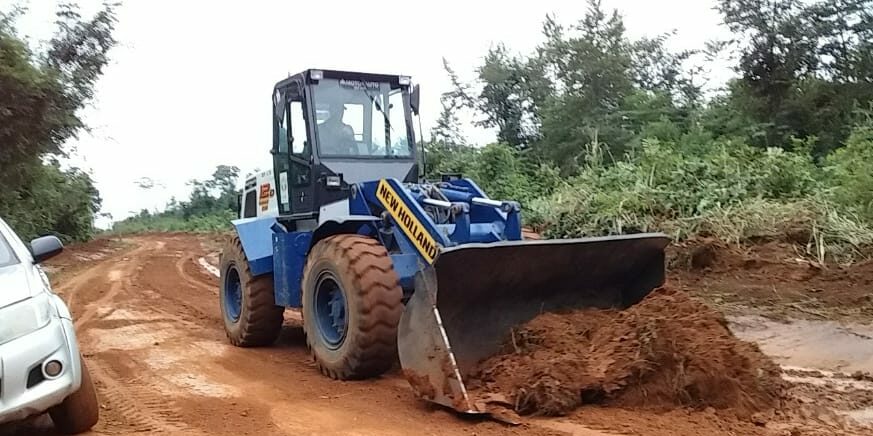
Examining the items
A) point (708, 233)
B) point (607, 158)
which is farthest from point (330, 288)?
point (607, 158)

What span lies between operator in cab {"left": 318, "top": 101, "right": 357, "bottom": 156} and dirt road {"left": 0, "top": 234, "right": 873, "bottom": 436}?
6.55ft

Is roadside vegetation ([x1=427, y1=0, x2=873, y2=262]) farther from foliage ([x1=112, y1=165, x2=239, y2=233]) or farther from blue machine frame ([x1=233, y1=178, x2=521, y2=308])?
foliage ([x1=112, y1=165, x2=239, y2=233])

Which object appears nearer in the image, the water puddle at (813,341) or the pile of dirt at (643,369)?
the pile of dirt at (643,369)

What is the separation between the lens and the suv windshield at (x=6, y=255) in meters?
5.26

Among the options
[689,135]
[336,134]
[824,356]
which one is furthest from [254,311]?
[689,135]

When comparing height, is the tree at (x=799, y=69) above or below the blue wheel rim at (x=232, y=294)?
above

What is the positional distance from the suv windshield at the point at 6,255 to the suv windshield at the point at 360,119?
9.79 feet

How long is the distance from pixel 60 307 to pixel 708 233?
8.43 metres

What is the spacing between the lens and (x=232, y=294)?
9156 millimetres

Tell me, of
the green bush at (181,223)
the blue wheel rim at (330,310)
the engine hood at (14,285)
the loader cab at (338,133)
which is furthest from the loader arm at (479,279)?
the green bush at (181,223)

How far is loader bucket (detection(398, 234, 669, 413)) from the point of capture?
17.4 ft

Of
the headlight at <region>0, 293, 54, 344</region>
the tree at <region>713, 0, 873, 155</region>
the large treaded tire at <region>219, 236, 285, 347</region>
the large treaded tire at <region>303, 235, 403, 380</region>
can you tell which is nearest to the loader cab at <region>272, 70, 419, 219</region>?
the large treaded tire at <region>219, 236, 285, 347</region>

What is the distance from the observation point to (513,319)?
19.5ft

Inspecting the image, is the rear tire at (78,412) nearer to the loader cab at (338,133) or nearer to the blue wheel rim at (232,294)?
the loader cab at (338,133)
